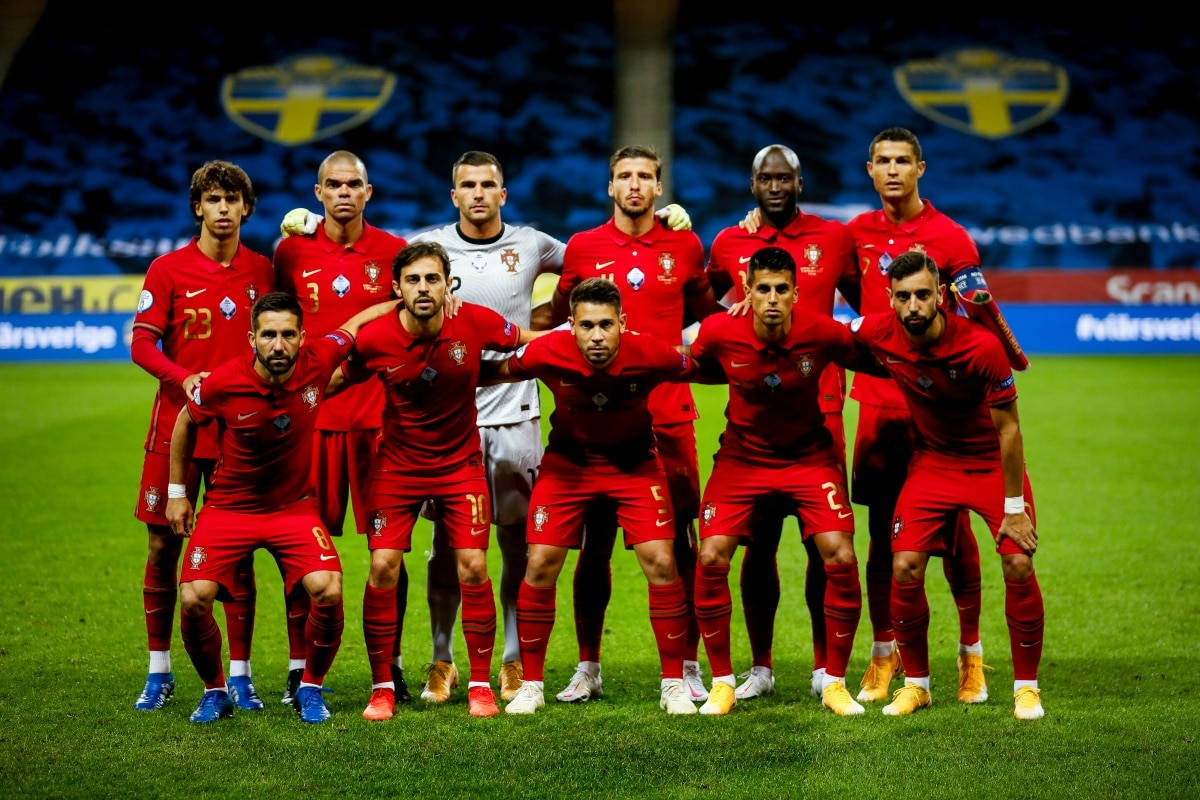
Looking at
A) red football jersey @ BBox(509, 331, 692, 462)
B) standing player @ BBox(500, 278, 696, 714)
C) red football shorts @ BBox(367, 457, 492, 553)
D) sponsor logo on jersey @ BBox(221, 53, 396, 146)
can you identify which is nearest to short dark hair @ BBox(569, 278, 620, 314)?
standing player @ BBox(500, 278, 696, 714)

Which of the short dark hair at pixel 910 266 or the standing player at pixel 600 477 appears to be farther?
the standing player at pixel 600 477

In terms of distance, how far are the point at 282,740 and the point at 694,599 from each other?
5.62 feet

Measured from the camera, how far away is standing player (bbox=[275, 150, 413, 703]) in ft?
19.4

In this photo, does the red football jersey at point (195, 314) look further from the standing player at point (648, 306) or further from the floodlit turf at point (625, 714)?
the standing player at point (648, 306)

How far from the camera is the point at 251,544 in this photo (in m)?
5.32

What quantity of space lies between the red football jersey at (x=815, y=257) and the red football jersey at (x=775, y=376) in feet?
1.20

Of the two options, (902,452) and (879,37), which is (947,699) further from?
(879,37)

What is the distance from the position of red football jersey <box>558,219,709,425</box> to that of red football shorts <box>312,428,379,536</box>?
42.7 inches

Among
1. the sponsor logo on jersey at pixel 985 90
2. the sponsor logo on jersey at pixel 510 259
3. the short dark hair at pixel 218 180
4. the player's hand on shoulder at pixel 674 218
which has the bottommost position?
the sponsor logo on jersey at pixel 510 259

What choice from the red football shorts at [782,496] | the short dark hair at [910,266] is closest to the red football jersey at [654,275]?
the red football shorts at [782,496]

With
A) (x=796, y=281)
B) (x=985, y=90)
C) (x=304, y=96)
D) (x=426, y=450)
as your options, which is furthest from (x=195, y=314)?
(x=985, y=90)

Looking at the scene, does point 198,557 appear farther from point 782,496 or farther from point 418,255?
point 782,496

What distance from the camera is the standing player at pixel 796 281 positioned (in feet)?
19.4

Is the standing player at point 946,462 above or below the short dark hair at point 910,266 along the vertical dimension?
below
